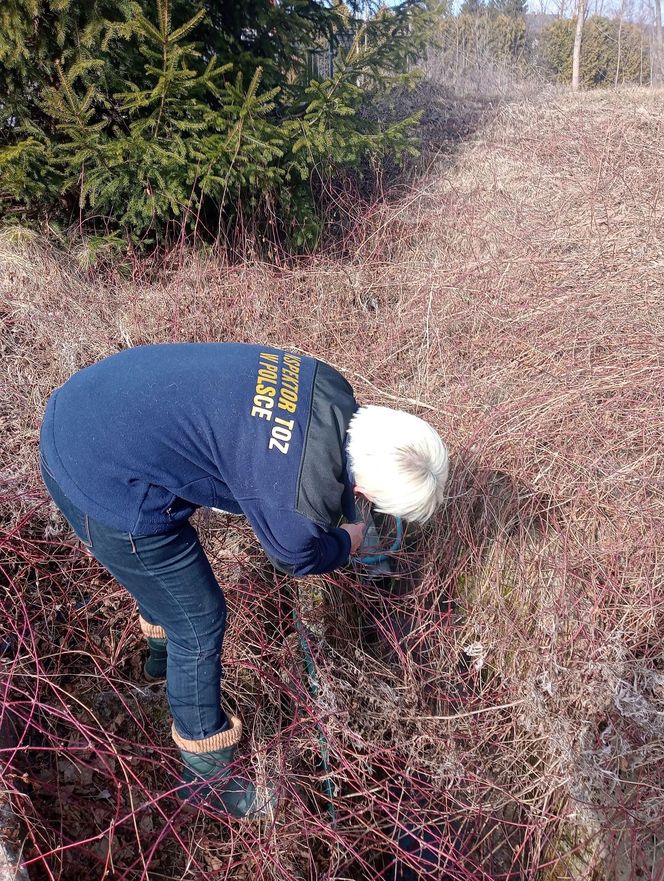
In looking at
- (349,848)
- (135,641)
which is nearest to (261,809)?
(349,848)

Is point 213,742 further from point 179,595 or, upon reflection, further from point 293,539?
point 293,539

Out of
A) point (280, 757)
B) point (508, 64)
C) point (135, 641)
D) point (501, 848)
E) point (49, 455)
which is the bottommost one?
point (501, 848)

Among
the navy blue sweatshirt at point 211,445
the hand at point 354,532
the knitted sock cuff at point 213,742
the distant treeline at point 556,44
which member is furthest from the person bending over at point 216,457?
the distant treeline at point 556,44

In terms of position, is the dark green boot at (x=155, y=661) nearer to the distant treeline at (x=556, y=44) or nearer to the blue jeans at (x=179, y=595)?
the blue jeans at (x=179, y=595)

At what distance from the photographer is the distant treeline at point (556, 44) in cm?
1256

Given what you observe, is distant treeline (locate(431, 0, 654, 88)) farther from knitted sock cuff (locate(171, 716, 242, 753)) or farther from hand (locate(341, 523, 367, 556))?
knitted sock cuff (locate(171, 716, 242, 753))

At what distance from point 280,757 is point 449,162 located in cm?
648

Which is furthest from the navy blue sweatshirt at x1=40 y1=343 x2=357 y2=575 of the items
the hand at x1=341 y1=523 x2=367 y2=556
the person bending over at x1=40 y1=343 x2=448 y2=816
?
the hand at x1=341 y1=523 x2=367 y2=556

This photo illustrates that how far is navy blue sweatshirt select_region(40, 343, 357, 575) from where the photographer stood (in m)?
1.55

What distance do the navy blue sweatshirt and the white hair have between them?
0.17 ft

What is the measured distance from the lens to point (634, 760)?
250 centimetres

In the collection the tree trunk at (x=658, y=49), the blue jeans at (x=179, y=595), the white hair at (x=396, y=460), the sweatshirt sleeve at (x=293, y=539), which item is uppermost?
the tree trunk at (x=658, y=49)

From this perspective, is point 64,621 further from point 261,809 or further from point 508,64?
point 508,64

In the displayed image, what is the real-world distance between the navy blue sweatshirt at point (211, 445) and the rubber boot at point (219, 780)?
741mm
